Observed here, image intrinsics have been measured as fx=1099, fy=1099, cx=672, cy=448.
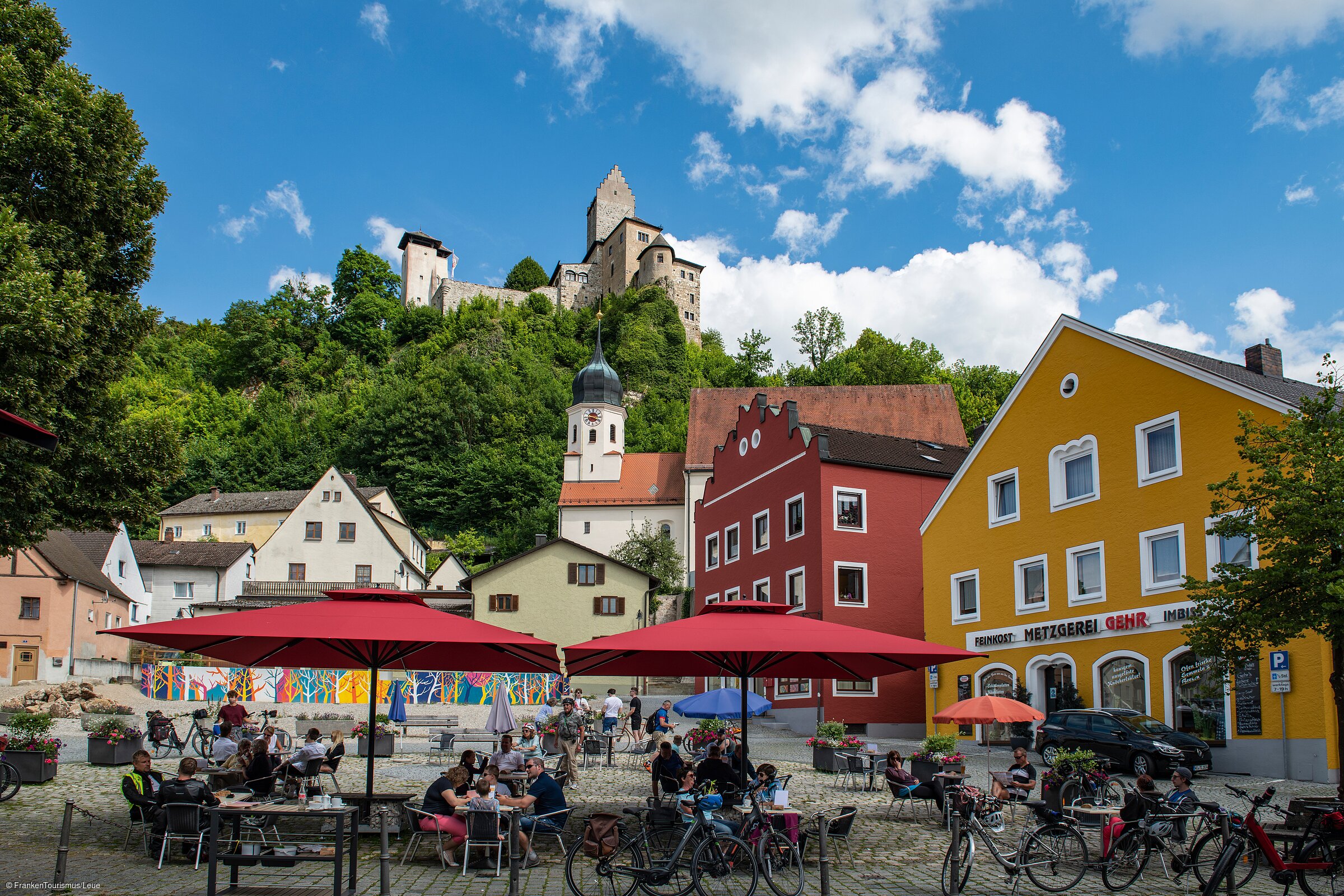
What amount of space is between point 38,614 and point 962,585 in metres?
37.8

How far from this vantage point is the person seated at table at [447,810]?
1095 centimetres

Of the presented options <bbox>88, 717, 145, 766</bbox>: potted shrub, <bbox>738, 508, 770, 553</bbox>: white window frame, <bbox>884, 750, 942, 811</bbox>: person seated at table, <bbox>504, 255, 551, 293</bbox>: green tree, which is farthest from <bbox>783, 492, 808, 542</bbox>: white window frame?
<bbox>504, 255, 551, 293</bbox>: green tree

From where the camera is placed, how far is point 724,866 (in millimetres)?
9500

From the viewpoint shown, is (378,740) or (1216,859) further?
(378,740)

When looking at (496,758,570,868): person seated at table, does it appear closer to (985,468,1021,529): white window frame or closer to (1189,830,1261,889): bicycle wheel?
(1189,830,1261,889): bicycle wheel

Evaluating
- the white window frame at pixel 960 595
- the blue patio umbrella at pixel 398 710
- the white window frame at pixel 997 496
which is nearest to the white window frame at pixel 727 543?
the white window frame at pixel 960 595

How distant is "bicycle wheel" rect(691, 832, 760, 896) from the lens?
9.41 metres

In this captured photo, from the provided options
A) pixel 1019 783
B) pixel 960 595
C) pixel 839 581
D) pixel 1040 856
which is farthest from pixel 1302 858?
pixel 839 581

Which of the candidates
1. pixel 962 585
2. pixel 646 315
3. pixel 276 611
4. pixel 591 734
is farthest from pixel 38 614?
pixel 646 315

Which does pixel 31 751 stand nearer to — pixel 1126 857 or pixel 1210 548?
pixel 1126 857

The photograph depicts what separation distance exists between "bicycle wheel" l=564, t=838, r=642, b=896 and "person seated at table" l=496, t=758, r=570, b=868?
697 mm

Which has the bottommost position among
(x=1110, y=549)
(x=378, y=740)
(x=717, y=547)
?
(x=378, y=740)

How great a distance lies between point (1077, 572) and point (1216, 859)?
54.7 feet

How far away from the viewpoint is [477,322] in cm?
10781
